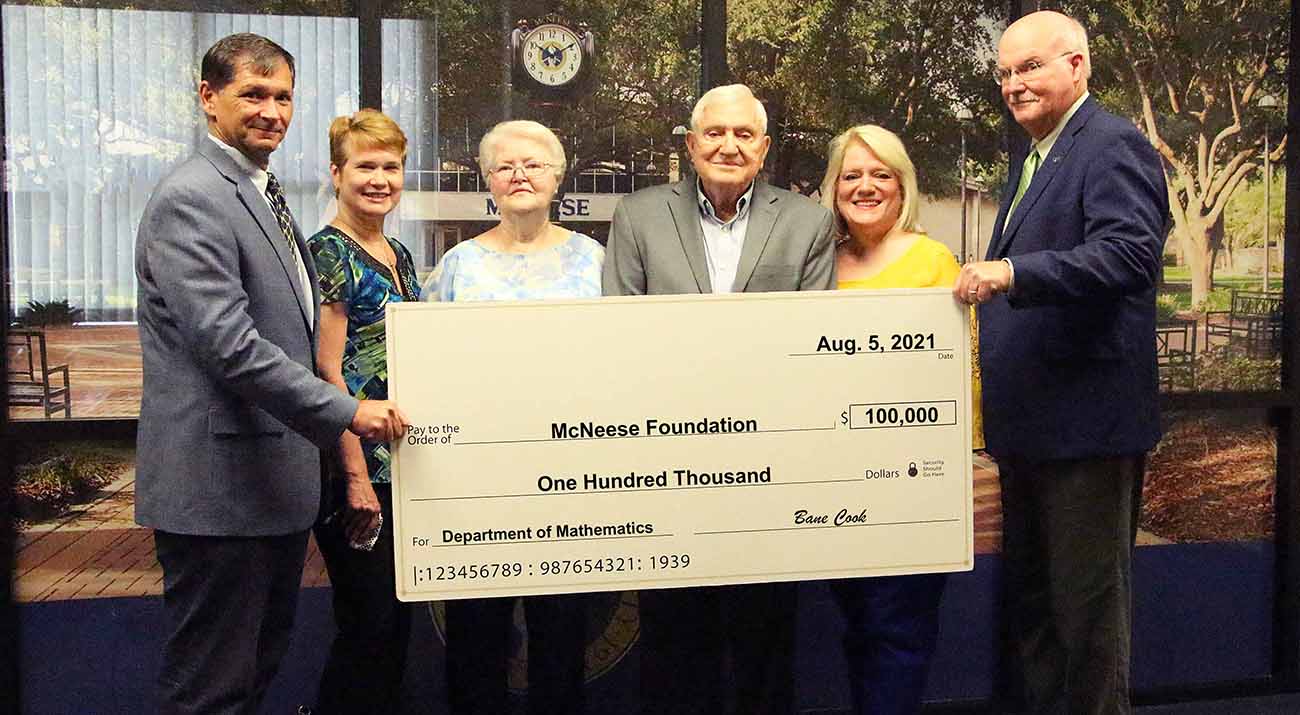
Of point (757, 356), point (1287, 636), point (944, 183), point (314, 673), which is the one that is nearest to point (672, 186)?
point (757, 356)

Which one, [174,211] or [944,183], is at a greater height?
[944,183]

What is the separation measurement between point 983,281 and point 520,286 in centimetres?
109

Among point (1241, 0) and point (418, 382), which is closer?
point (418, 382)

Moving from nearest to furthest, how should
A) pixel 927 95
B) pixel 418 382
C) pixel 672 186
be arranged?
pixel 418 382, pixel 672 186, pixel 927 95

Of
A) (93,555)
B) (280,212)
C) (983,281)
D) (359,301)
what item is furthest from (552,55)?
(93,555)

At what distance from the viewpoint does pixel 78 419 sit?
3111mm

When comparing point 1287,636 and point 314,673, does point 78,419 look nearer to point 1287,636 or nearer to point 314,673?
point 314,673

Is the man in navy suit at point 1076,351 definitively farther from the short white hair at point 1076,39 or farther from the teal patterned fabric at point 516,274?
the teal patterned fabric at point 516,274

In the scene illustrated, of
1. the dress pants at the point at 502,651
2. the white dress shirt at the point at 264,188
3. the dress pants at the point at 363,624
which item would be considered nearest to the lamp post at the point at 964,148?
the dress pants at the point at 502,651

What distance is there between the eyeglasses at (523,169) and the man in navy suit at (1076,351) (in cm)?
105

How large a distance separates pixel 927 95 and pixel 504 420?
6.03 ft

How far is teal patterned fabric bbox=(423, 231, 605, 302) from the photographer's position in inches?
104

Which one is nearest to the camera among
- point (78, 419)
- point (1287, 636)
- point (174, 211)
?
point (174, 211)

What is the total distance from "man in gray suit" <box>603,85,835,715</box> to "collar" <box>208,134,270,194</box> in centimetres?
82
